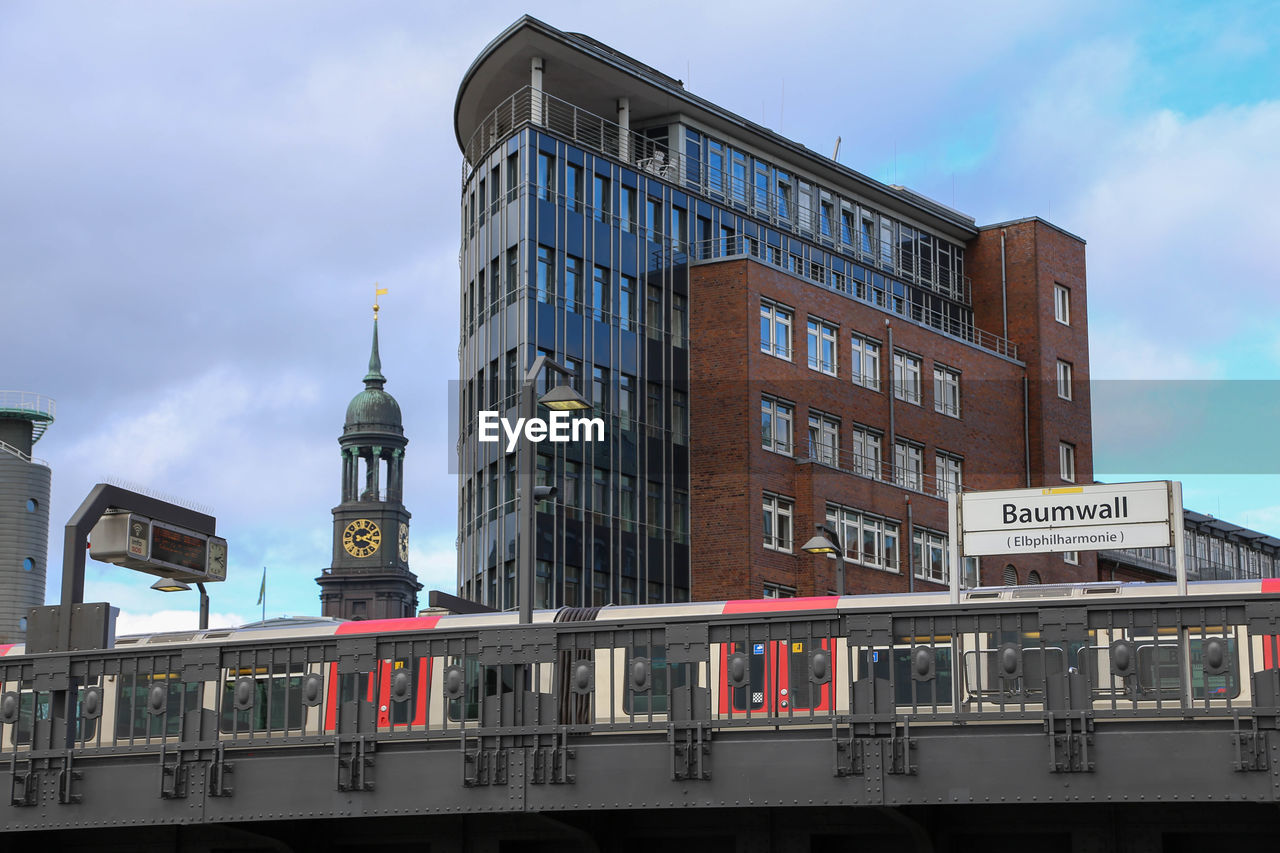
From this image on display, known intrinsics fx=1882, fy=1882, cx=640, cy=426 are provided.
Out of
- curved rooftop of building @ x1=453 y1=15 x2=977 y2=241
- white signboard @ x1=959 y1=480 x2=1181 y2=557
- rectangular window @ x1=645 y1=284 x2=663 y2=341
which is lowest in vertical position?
white signboard @ x1=959 y1=480 x2=1181 y2=557

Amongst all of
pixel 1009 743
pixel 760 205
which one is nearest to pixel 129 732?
pixel 1009 743

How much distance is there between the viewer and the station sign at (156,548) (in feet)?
92.6

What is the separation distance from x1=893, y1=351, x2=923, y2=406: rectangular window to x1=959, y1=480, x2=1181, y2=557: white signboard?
4228 centimetres

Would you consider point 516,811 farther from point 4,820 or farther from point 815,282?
point 815,282

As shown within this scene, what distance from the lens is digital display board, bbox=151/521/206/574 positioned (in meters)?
28.9

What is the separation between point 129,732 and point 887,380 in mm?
44235

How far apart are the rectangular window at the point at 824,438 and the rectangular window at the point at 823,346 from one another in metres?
1.55

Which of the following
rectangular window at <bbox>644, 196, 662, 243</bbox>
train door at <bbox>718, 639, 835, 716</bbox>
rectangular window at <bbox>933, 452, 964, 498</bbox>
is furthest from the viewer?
rectangular window at <bbox>933, 452, 964, 498</bbox>

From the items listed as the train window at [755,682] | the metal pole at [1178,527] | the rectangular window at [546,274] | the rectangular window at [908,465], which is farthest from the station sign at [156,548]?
the rectangular window at [908,465]

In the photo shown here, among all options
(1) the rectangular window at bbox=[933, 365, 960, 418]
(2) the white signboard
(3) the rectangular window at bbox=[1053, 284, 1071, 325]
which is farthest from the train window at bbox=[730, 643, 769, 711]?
(3) the rectangular window at bbox=[1053, 284, 1071, 325]

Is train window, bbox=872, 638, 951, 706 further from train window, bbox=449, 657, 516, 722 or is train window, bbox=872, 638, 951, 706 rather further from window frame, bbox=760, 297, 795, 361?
window frame, bbox=760, 297, 795, 361

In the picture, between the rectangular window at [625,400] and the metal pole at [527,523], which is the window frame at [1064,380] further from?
the metal pole at [527,523]

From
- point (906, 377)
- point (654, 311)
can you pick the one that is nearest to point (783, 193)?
point (906, 377)

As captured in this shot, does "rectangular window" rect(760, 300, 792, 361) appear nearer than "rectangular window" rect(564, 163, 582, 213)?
No
